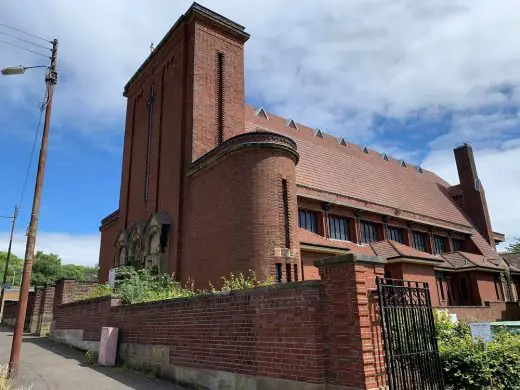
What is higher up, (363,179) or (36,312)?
(363,179)

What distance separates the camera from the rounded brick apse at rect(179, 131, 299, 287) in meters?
15.2

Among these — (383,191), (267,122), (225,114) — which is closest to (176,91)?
(225,114)

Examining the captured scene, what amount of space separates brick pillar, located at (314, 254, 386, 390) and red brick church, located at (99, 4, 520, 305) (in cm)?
870

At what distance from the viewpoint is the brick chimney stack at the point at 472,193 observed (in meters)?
37.6

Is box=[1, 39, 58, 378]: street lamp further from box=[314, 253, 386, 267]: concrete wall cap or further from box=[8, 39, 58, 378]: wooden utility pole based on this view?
box=[314, 253, 386, 267]: concrete wall cap

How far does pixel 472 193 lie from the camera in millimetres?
39094

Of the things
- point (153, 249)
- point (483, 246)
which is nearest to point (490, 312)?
point (483, 246)

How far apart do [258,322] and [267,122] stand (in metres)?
21.4

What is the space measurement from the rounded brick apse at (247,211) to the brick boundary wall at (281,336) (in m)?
4.72

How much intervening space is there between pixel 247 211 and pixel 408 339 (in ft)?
32.0

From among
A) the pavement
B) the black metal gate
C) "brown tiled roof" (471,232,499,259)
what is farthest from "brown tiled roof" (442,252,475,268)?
the black metal gate

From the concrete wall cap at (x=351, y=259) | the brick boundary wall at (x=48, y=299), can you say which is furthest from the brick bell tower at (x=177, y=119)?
the concrete wall cap at (x=351, y=259)

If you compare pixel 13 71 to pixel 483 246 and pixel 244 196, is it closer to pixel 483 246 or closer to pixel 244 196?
pixel 244 196

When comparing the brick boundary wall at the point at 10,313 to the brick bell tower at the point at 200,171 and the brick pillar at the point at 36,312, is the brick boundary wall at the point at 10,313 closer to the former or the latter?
the brick pillar at the point at 36,312
